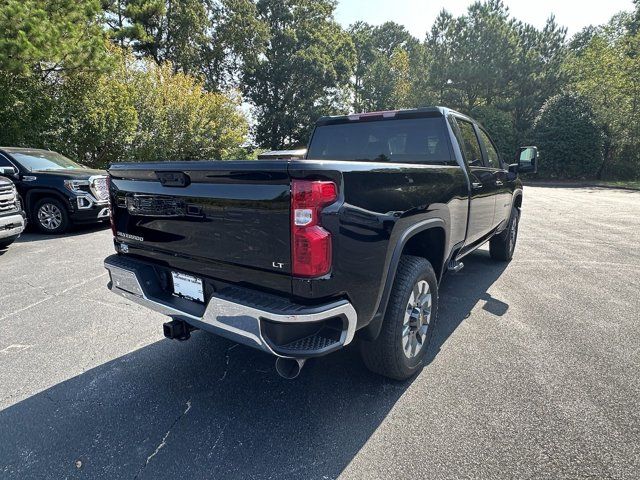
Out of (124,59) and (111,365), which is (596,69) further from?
(111,365)

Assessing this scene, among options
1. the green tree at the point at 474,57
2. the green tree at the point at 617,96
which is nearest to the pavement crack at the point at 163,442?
the green tree at the point at 617,96

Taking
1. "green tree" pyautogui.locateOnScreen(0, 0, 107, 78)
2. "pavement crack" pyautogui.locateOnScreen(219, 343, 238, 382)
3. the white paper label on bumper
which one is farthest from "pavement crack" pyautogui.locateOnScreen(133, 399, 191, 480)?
"green tree" pyautogui.locateOnScreen(0, 0, 107, 78)

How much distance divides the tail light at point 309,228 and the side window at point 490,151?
3.37 meters

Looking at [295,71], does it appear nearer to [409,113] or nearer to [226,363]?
[409,113]

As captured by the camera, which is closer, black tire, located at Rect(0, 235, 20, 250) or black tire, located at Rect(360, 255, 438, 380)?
black tire, located at Rect(360, 255, 438, 380)

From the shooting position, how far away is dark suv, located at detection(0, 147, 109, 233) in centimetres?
733

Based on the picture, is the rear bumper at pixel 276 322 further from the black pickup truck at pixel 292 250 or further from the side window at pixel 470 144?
the side window at pixel 470 144

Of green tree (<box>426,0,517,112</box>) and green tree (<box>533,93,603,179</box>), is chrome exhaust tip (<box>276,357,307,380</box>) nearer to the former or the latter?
green tree (<box>533,93,603,179</box>)

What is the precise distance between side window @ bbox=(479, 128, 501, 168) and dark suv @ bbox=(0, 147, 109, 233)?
7052mm

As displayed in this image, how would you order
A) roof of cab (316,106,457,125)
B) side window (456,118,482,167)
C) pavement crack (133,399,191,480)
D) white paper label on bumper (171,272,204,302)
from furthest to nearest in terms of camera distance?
side window (456,118,482,167)
roof of cab (316,106,457,125)
white paper label on bumper (171,272,204,302)
pavement crack (133,399,191,480)

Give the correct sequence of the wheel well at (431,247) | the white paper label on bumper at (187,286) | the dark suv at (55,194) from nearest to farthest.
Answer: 1. the white paper label on bumper at (187,286)
2. the wheel well at (431,247)
3. the dark suv at (55,194)

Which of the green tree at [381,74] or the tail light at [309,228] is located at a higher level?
the green tree at [381,74]

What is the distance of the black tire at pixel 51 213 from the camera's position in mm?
7469

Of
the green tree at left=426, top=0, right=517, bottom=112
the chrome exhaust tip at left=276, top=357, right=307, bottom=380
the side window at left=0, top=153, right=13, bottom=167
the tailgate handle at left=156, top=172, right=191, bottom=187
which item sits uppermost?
the green tree at left=426, top=0, right=517, bottom=112
